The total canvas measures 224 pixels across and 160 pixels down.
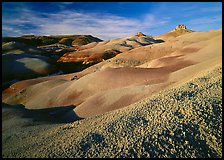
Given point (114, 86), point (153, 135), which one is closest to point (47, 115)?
point (114, 86)

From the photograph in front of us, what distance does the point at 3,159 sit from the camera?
13.1 ft

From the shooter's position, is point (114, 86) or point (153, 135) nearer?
point (153, 135)

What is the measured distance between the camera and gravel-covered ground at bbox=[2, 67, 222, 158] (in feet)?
11.1

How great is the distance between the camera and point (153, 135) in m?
3.61

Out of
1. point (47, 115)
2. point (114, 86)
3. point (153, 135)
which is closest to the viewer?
point (153, 135)

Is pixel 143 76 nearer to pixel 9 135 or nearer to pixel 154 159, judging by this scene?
pixel 9 135

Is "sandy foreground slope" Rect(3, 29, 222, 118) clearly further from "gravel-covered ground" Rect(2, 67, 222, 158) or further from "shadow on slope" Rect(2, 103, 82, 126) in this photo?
"gravel-covered ground" Rect(2, 67, 222, 158)

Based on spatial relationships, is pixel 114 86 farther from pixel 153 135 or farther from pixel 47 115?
pixel 153 135

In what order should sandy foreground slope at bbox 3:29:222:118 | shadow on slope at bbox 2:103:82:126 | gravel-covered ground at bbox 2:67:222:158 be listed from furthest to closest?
sandy foreground slope at bbox 3:29:222:118, shadow on slope at bbox 2:103:82:126, gravel-covered ground at bbox 2:67:222:158

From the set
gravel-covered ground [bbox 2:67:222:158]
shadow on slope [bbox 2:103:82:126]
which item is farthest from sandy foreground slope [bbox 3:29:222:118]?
gravel-covered ground [bbox 2:67:222:158]

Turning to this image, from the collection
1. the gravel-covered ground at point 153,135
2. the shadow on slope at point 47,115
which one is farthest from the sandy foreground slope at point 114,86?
the gravel-covered ground at point 153,135

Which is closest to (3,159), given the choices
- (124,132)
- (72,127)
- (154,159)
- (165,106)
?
(72,127)

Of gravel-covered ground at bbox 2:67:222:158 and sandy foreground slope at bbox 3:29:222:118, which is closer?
gravel-covered ground at bbox 2:67:222:158

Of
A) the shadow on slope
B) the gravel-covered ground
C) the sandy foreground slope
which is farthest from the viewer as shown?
the sandy foreground slope
